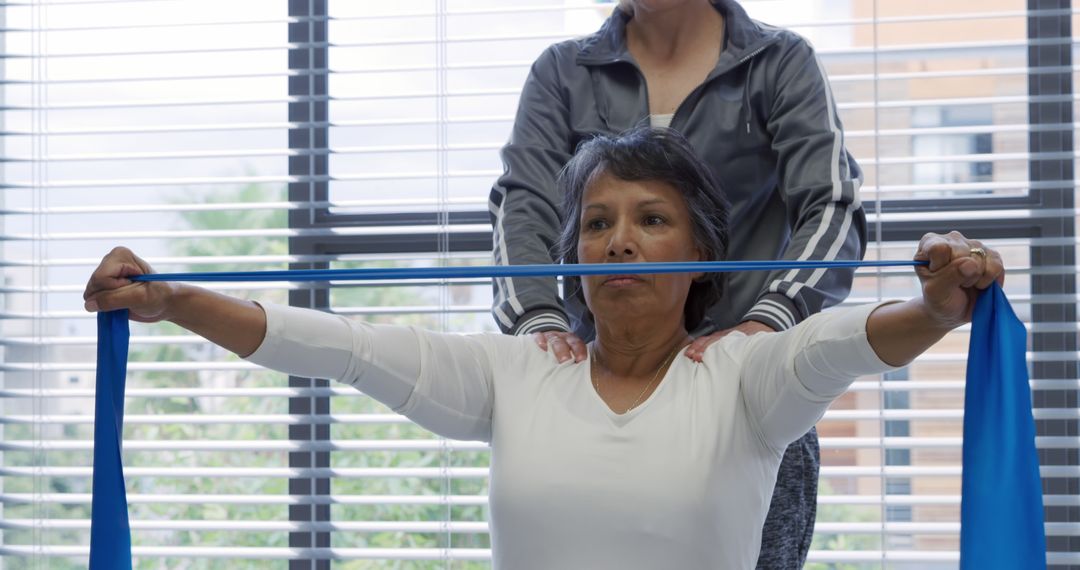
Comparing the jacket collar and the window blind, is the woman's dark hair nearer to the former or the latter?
the jacket collar

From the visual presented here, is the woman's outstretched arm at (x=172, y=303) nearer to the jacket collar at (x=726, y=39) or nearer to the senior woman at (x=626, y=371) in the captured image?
the senior woman at (x=626, y=371)

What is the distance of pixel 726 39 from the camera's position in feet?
5.87

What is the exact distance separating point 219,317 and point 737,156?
34.1 inches

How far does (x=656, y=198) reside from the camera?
5.02ft

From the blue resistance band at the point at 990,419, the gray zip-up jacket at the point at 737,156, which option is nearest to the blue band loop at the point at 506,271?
the blue resistance band at the point at 990,419

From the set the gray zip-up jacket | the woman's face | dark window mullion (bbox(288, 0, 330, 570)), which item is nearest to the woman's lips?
the woman's face

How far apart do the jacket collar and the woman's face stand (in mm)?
343

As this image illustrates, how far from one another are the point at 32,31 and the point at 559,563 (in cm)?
191

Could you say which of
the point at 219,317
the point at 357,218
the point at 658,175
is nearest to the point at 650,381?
the point at 658,175

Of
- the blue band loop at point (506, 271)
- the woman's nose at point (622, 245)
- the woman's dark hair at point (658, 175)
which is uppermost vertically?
the woman's dark hair at point (658, 175)

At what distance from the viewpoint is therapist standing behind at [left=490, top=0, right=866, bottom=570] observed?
163 cm

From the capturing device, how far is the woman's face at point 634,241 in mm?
1503

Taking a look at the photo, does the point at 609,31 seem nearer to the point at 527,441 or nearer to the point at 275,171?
the point at 527,441

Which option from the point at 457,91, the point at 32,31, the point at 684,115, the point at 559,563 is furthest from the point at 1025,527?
the point at 32,31
